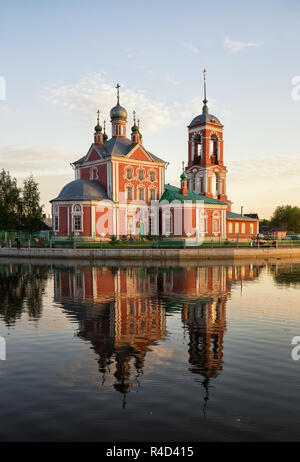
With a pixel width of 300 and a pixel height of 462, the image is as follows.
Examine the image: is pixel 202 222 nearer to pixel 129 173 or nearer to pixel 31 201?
pixel 129 173

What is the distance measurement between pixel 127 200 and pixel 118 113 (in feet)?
49.5

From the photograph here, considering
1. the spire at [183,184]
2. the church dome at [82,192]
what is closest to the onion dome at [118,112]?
the spire at [183,184]

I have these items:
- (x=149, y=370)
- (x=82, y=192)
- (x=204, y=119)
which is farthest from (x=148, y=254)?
(x=204, y=119)

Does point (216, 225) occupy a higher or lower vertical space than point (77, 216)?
lower

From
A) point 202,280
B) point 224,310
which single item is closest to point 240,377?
point 224,310

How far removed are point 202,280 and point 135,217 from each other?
34421 mm

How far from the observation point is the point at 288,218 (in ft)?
463

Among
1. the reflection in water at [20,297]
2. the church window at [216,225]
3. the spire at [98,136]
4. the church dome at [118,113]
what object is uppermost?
the church dome at [118,113]

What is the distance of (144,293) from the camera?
18.3 meters

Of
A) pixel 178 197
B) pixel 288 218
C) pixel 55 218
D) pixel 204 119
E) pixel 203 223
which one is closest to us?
pixel 55 218

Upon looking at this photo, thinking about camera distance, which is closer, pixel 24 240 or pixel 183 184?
pixel 24 240

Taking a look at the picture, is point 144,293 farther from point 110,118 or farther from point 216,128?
point 216,128

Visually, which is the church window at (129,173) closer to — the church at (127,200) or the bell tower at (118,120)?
the church at (127,200)

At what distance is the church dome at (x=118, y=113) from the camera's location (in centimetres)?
6213
